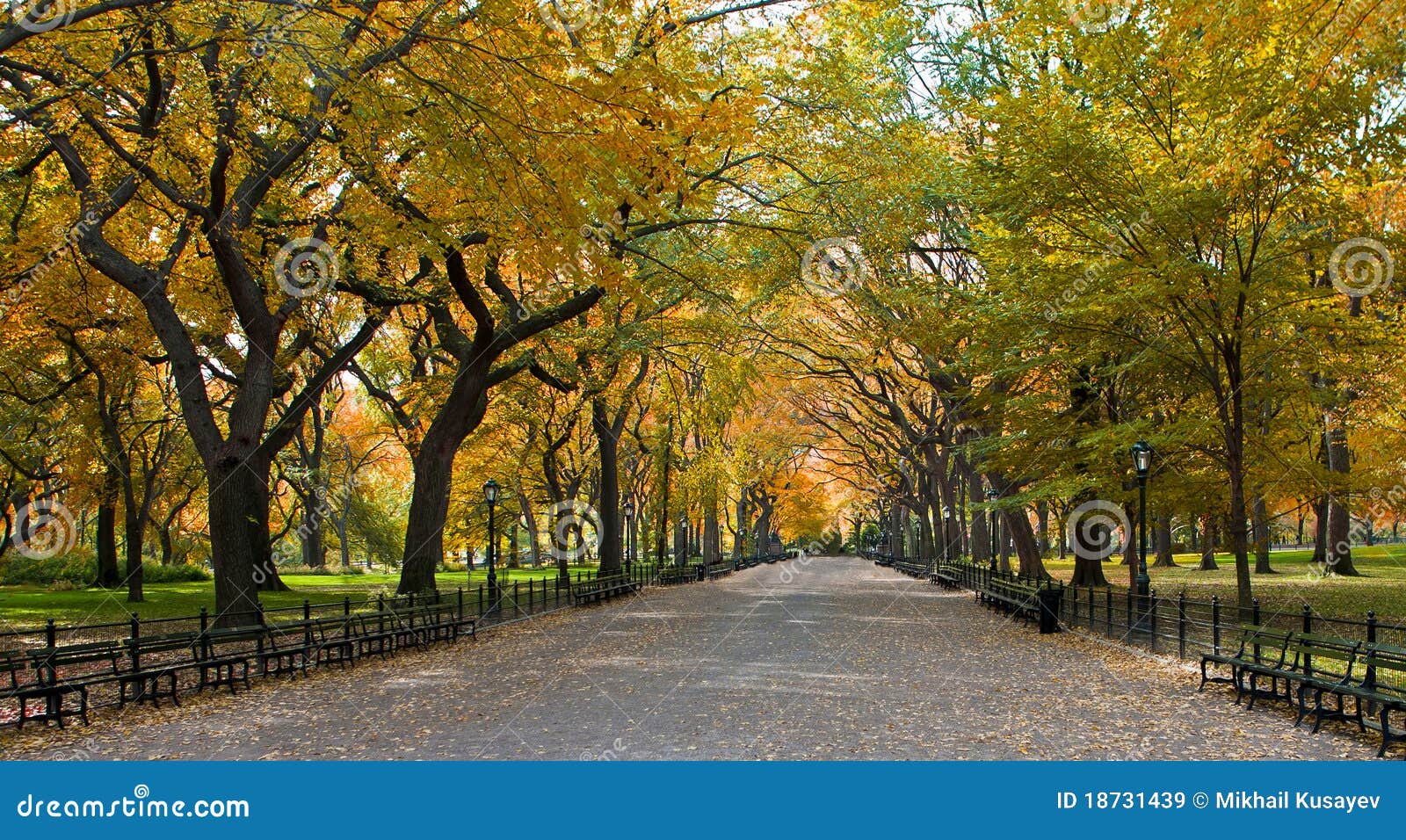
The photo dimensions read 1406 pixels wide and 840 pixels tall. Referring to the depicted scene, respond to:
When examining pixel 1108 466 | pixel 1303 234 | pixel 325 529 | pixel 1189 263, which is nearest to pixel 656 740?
pixel 1189 263

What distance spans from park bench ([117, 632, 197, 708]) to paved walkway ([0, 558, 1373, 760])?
37 cm

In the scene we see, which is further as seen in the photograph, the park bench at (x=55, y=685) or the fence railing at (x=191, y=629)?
the fence railing at (x=191, y=629)

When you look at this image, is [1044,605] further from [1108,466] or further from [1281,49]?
[1281,49]

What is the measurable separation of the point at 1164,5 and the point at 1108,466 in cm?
1124

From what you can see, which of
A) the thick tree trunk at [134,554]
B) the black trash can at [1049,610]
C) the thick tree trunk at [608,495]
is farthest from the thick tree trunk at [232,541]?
the thick tree trunk at [608,495]

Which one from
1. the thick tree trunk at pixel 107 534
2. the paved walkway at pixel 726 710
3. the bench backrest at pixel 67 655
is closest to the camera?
the paved walkway at pixel 726 710

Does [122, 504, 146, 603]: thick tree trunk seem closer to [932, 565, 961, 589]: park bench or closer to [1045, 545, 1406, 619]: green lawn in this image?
[932, 565, 961, 589]: park bench

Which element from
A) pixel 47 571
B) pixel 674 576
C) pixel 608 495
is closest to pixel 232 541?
pixel 608 495

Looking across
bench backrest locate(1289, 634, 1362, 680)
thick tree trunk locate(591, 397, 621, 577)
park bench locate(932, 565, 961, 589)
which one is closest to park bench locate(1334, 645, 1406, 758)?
bench backrest locate(1289, 634, 1362, 680)

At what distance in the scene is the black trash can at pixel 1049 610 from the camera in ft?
62.9

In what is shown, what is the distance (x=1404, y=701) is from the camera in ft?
26.3

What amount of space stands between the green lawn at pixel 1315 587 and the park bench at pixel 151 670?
19.1 metres

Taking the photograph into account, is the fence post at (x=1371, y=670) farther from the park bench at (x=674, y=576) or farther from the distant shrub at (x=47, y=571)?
the distant shrub at (x=47, y=571)

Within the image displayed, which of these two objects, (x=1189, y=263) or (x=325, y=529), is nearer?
(x=1189, y=263)
